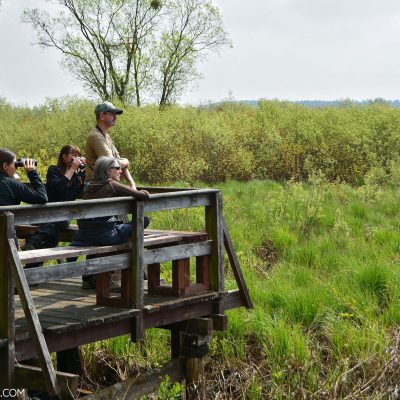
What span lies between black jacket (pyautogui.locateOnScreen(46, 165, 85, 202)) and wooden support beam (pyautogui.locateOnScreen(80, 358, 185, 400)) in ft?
6.89

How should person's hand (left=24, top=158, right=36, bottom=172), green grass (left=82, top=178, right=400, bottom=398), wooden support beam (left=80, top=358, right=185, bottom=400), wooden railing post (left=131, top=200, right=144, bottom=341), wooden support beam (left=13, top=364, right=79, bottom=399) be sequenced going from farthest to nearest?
green grass (left=82, top=178, right=400, bottom=398)
wooden support beam (left=80, top=358, right=185, bottom=400)
wooden railing post (left=131, top=200, right=144, bottom=341)
person's hand (left=24, top=158, right=36, bottom=172)
wooden support beam (left=13, top=364, right=79, bottom=399)

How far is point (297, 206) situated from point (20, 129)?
15516 mm

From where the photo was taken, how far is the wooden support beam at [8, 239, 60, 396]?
6.48 metres

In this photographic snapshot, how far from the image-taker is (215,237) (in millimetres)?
8773

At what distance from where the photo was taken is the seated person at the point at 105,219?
25.6ft

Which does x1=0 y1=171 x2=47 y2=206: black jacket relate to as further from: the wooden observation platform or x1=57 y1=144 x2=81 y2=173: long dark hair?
x1=57 y1=144 x2=81 y2=173: long dark hair

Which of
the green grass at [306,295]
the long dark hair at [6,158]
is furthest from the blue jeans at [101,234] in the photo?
the green grass at [306,295]

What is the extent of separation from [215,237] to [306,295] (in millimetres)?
2849

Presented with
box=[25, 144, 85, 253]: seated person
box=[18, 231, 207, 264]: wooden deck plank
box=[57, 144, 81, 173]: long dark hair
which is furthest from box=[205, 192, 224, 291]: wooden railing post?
box=[57, 144, 81, 173]: long dark hair

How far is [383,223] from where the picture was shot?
17.1 m

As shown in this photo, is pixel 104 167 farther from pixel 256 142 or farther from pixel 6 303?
pixel 256 142

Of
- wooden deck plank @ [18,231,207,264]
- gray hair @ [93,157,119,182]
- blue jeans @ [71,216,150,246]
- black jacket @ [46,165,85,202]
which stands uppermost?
gray hair @ [93,157,119,182]

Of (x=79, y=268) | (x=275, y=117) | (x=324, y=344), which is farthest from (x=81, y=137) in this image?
(x=79, y=268)

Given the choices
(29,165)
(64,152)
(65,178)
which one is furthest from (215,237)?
(29,165)
